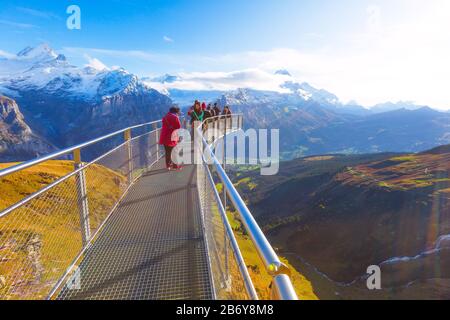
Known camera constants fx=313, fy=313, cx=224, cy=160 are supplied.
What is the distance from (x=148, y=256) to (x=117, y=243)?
3.11 ft

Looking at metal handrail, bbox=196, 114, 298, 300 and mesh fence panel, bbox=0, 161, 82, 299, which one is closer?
metal handrail, bbox=196, 114, 298, 300

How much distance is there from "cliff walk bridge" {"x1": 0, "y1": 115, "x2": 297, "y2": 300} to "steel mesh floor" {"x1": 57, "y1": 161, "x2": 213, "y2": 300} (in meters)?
0.02

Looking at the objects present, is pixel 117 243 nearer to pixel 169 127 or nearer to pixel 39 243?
pixel 39 243

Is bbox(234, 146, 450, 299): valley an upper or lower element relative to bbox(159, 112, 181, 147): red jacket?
lower

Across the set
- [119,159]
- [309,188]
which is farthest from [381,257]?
[119,159]

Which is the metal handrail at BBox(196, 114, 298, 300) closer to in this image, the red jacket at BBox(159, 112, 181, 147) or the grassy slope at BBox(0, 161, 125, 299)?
the grassy slope at BBox(0, 161, 125, 299)

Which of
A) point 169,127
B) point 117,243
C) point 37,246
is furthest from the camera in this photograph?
point 169,127

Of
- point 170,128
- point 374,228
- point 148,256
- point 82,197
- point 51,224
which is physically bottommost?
point 374,228

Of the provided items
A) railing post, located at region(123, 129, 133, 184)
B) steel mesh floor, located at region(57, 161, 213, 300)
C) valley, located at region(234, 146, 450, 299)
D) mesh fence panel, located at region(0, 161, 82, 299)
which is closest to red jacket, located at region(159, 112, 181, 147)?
railing post, located at region(123, 129, 133, 184)

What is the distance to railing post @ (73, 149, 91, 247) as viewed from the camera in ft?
18.3

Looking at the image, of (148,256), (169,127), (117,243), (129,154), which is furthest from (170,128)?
(148,256)

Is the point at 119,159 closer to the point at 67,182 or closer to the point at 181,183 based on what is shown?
the point at 181,183

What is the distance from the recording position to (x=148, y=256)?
563 centimetres

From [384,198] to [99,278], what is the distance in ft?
313
